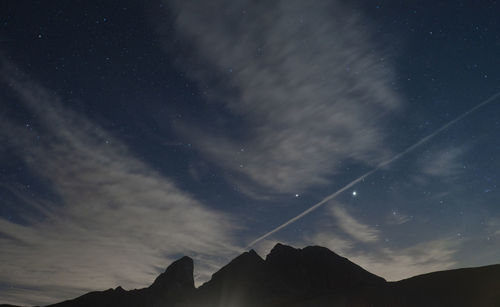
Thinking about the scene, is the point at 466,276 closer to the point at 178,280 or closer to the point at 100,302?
the point at 178,280

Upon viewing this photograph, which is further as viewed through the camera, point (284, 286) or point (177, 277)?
point (177, 277)

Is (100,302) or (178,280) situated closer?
(100,302)

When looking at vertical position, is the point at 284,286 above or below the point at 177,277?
below

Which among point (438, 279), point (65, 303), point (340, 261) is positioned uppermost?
point (340, 261)

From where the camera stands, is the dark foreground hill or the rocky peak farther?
the rocky peak

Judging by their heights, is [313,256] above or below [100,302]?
above

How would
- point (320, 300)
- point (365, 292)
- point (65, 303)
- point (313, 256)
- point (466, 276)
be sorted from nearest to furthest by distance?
point (466, 276) < point (365, 292) < point (320, 300) < point (65, 303) < point (313, 256)

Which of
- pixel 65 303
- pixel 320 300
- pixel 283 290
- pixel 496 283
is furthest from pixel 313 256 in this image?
pixel 65 303

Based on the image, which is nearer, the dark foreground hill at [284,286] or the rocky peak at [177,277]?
the dark foreground hill at [284,286]
